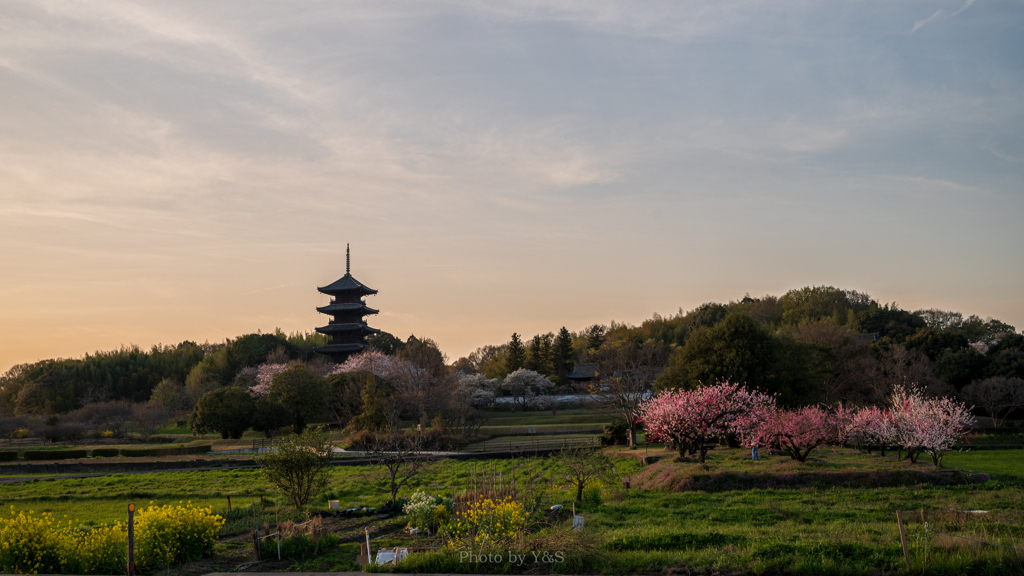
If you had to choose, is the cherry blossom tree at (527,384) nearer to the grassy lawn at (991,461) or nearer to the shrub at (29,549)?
the grassy lawn at (991,461)

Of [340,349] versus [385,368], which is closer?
[385,368]

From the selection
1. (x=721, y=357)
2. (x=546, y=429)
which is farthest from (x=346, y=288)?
(x=721, y=357)

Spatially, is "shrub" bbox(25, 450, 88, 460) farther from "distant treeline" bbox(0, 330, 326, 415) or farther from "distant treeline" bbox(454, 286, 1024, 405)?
"distant treeline" bbox(454, 286, 1024, 405)

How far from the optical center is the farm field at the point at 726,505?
8.59 meters

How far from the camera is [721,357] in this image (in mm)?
32781

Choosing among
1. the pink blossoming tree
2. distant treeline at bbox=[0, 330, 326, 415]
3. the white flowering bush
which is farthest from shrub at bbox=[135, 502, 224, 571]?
distant treeline at bbox=[0, 330, 326, 415]

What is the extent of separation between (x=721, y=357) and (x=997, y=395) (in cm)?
2288

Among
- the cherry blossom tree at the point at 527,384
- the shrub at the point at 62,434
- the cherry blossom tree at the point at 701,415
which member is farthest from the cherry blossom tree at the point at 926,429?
the shrub at the point at 62,434

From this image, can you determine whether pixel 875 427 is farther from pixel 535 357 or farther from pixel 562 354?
pixel 562 354

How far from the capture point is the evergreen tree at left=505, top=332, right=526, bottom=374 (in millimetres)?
77000

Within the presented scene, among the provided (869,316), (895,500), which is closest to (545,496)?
(895,500)

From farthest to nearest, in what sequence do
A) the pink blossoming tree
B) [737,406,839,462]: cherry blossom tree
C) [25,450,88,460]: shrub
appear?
the pink blossoming tree → [25,450,88,460]: shrub → [737,406,839,462]: cherry blossom tree

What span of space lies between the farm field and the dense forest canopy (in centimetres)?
661

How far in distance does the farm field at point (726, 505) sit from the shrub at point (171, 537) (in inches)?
68.1
